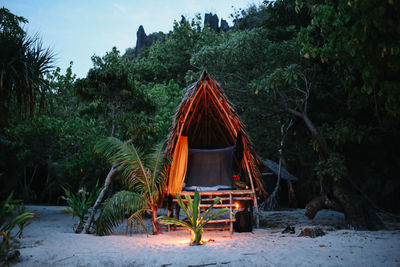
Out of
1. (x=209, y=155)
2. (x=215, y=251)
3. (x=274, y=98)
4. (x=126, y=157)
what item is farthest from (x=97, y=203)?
(x=274, y=98)

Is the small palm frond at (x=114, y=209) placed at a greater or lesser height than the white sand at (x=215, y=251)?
greater

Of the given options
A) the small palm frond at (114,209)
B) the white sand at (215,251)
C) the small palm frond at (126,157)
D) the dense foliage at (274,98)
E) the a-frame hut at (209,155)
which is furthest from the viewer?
the a-frame hut at (209,155)

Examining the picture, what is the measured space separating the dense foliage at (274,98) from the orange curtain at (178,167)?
83 cm

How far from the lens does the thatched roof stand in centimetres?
651

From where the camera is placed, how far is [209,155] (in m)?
7.57

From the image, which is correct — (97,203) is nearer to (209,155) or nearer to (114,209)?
(114,209)

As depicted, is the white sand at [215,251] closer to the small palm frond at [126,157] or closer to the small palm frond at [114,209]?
the small palm frond at [114,209]

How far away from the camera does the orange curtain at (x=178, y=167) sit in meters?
6.61

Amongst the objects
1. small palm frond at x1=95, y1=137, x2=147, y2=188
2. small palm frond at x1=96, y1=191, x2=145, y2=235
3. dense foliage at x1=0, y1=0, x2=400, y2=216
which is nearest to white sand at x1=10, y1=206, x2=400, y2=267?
small palm frond at x1=96, y1=191, x2=145, y2=235

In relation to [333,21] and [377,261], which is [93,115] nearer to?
[333,21]

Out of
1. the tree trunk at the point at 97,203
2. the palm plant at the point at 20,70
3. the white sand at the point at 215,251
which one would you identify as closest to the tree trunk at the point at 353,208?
the white sand at the point at 215,251

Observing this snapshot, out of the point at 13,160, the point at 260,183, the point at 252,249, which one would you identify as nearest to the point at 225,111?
the point at 260,183

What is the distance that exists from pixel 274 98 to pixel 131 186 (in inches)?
181

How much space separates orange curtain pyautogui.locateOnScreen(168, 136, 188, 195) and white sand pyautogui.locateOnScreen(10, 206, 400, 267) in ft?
4.00
